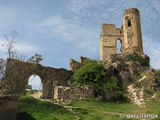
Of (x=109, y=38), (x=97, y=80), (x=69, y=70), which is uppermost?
(x=109, y=38)

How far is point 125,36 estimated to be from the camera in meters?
33.7

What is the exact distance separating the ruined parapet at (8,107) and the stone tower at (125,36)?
29.0 meters

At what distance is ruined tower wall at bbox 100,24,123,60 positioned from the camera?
3478cm

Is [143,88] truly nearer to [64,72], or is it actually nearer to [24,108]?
[64,72]

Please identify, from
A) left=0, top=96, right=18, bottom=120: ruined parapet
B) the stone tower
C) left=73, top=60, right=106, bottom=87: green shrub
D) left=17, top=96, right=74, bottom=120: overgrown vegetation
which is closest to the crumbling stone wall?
left=73, top=60, right=106, bottom=87: green shrub

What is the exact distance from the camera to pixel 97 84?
18.2 m

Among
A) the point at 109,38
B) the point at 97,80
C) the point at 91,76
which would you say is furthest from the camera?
the point at 109,38

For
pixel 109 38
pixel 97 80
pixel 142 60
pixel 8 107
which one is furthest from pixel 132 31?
pixel 8 107

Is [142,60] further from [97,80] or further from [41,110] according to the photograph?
[41,110]

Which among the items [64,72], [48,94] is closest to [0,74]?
[48,94]

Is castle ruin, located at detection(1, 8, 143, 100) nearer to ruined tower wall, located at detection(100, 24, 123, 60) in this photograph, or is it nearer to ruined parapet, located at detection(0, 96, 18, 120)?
ruined tower wall, located at detection(100, 24, 123, 60)

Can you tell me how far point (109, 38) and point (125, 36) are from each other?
3725 millimetres

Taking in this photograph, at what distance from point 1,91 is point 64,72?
13.1 meters

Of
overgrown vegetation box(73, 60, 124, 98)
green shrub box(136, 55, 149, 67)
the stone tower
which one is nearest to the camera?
overgrown vegetation box(73, 60, 124, 98)
